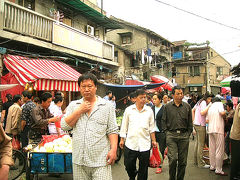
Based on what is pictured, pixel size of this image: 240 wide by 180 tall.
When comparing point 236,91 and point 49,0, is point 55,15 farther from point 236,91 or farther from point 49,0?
point 236,91

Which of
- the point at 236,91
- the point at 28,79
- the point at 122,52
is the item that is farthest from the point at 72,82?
the point at 122,52

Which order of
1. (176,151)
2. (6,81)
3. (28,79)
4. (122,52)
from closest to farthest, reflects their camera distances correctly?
(176,151)
(28,79)
(6,81)
(122,52)

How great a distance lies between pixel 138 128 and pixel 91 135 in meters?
1.80

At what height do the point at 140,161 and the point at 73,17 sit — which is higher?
the point at 73,17

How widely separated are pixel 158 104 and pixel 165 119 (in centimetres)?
124

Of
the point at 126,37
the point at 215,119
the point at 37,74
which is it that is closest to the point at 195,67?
the point at 126,37

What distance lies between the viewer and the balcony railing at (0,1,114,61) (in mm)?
8672

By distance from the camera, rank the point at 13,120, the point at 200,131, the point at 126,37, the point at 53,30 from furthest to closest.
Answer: the point at 126,37 < the point at 53,30 < the point at 13,120 < the point at 200,131

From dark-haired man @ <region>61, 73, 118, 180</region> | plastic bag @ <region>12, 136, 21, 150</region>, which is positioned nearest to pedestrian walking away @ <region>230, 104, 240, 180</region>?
dark-haired man @ <region>61, 73, 118, 180</region>

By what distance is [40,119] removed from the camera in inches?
191

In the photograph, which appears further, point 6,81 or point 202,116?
point 6,81

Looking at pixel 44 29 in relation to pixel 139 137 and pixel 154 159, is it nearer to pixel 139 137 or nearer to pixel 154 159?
pixel 139 137

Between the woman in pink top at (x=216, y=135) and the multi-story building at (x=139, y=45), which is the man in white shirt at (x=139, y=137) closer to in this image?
the woman in pink top at (x=216, y=135)

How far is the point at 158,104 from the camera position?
5816mm
